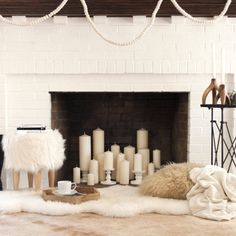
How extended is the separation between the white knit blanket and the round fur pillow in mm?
68

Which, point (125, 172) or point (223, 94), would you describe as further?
point (125, 172)

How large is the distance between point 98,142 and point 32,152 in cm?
99

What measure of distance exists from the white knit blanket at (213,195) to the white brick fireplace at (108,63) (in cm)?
123

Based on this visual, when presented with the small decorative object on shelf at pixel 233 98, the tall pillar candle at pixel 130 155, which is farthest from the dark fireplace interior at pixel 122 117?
the small decorative object on shelf at pixel 233 98

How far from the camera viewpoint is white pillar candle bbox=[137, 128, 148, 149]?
441 centimetres

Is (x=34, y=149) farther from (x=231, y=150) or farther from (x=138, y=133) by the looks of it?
(x=231, y=150)

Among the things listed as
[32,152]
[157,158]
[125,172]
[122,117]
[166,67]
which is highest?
[166,67]

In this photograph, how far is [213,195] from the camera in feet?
9.00

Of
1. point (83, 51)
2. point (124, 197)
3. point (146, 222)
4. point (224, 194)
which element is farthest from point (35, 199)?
point (83, 51)

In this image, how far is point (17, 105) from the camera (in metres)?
4.12

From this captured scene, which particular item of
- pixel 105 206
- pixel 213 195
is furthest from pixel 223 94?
pixel 105 206

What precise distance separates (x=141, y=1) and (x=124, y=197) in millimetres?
1565

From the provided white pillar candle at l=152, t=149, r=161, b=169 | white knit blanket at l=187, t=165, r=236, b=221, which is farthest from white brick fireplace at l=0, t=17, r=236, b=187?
white knit blanket at l=187, t=165, r=236, b=221

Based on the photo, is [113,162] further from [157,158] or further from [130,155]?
[157,158]
